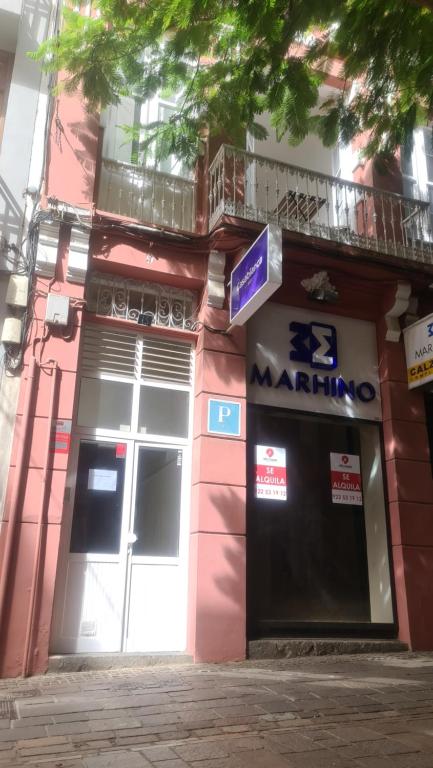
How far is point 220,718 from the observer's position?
407 cm

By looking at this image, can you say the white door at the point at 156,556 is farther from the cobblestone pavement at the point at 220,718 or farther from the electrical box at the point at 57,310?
the electrical box at the point at 57,310

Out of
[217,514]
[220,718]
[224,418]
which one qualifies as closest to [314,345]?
[224,418]

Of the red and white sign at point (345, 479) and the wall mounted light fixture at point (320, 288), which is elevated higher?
the wall mounted light fixture at point (320, 288)

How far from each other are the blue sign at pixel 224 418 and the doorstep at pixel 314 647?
2.33m

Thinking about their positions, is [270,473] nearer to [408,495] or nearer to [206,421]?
[206,421]

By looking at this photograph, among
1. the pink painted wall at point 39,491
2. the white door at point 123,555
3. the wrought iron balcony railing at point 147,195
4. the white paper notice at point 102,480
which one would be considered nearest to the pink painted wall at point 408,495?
the white door at point 123,555

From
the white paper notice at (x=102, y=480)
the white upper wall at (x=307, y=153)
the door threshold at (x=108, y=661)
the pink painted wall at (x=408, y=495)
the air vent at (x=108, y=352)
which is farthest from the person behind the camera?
the white upper wall at (x=307, y=153)

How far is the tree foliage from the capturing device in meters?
4.66

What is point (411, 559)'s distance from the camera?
7312 millimetres

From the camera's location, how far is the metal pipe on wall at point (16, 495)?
18.5 ft

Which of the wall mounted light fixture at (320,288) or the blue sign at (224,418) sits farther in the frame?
the wall mounted light fixture at (320,288)

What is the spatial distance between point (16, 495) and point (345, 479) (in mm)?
4182

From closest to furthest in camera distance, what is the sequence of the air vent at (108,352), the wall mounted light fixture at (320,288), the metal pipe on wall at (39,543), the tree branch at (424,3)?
the tree branch at (424,3)
the metal pipe on wall at (39,543)
the air vent at (108,352)
the wall mounted light fixture at (320,288)

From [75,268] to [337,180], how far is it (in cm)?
414
